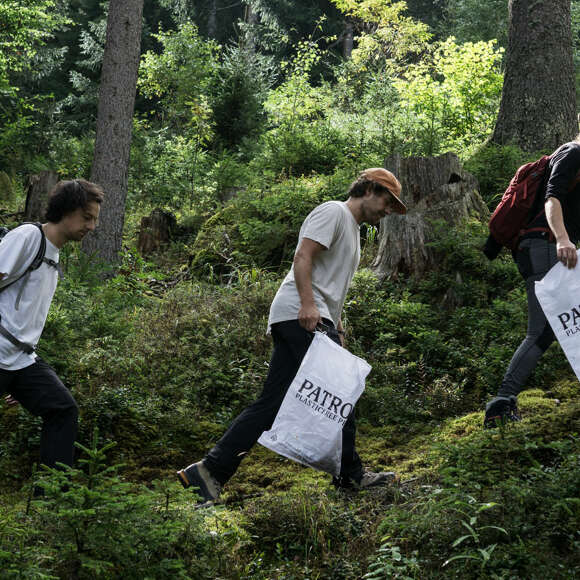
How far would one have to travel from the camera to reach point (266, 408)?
4.01 metres

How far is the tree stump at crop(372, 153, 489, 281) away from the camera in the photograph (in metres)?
8.19

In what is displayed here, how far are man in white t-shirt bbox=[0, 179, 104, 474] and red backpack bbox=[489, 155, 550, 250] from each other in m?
2.82

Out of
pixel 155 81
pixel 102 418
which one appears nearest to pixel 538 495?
pixel 102 418

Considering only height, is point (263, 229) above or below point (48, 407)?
above

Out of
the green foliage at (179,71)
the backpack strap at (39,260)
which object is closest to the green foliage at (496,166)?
the backpack strap at (39,260)

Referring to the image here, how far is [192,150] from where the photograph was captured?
15.4m

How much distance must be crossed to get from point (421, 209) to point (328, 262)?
4.81m

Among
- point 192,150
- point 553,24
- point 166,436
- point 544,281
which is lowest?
point 166,436

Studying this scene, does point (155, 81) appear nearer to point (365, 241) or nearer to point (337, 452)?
point (365, 241)

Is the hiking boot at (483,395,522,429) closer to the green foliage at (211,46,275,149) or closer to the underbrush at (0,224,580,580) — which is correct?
the underbrush at (0,224,580,580)

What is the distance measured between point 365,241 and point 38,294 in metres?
6.34

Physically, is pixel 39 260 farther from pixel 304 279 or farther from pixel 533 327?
pixel 533 327

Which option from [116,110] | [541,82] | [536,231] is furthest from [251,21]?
[536,231]

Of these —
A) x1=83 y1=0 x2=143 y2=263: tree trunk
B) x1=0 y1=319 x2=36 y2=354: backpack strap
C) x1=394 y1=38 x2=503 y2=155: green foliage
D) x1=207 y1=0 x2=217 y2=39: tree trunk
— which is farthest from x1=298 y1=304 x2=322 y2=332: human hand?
x1=207 y1=0 x2=217 y2=39: tree trunk
